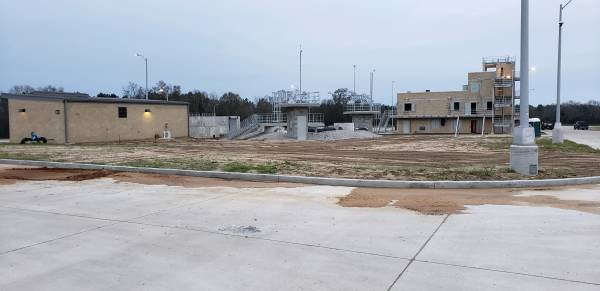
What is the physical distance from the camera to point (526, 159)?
490 inches

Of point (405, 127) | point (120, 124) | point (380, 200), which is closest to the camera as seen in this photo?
point (380, 200)

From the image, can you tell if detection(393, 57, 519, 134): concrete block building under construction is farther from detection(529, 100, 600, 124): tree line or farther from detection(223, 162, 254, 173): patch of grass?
detection(529, 100, 600, 124): tree line

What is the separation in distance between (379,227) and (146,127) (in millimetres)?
41498

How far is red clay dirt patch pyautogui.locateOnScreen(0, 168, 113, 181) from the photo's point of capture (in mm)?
14048

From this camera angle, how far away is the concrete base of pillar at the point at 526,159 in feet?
40.6

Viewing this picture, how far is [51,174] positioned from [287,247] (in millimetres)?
12102

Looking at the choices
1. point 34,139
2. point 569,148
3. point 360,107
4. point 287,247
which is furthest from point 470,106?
point 287,247

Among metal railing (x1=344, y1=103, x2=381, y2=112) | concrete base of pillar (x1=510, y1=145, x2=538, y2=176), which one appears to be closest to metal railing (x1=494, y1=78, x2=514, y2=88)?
metal railing (x1=344, y1=103, x2=381, y2=112)

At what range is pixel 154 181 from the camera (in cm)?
1309

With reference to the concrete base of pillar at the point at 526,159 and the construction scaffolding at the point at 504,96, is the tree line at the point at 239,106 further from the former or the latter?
the concrete base of pillar at the point at 526,159

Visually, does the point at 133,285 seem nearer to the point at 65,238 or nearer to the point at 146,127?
the point at 65,238

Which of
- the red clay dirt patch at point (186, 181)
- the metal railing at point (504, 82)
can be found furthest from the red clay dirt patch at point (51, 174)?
the metal railing at point (504, 82)

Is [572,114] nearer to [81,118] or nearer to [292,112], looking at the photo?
[292,112]

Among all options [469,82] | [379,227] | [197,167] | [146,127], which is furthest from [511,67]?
[379,227]
